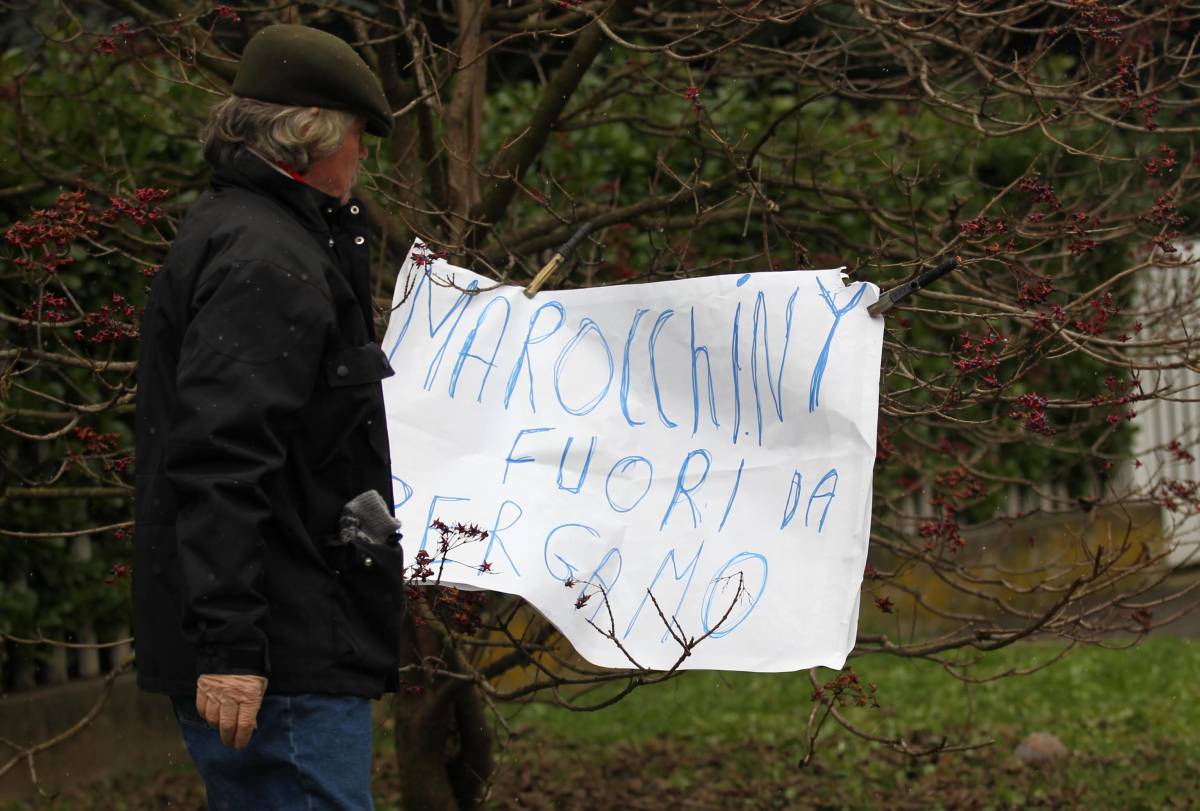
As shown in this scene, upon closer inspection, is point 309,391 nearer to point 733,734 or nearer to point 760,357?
point 760,357

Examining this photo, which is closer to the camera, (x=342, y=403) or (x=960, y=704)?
(x=342, y=403)

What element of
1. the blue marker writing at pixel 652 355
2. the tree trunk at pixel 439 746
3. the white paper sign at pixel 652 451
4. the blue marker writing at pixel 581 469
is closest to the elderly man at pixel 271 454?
the white paper sign at pixel 652 451

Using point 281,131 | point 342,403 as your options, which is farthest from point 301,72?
point 342,403

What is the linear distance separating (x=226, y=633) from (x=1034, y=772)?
407 cm

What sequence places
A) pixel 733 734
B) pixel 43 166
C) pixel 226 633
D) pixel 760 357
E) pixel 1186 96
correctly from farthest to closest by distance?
pixel 1186 96 < pixel 733 734 < pixel 43 166 < pixel 760 357 < pixel 226 633

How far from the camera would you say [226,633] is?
2.19 meters

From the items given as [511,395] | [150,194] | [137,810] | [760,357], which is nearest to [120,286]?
[137,810]

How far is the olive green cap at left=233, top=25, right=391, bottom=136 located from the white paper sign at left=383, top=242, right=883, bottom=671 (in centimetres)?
75

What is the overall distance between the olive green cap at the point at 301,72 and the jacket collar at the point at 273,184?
4.3 inches

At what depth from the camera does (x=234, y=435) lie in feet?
7.28

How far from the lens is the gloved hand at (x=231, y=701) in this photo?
2.20m

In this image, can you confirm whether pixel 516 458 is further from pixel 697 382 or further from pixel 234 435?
pixel 234 435

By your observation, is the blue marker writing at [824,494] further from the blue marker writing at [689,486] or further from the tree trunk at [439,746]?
the tree trunk at [439,746]

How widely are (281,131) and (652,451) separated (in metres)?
1.05
